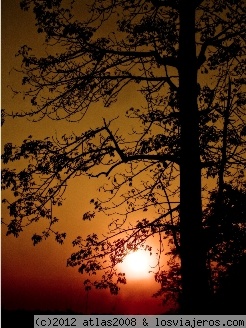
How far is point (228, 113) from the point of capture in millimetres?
9617

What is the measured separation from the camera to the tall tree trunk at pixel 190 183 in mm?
9117

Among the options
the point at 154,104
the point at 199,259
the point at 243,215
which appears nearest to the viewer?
the point at 199,259

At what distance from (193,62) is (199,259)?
410 cm

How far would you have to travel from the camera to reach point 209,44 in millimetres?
10211

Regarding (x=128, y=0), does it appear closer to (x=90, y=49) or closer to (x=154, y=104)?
(x=90, y=49)

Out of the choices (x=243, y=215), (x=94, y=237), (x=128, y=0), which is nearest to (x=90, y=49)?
(x=128, y=0)

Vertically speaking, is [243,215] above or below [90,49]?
below

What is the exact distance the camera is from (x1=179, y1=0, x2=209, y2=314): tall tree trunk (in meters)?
9.12

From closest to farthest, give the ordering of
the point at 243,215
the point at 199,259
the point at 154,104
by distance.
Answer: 1. the point at 199,259
2. the point at 243,215
3. the point at 154,104

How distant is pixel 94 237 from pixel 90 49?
4.18 metres

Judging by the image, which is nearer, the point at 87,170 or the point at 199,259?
the point at 199,259

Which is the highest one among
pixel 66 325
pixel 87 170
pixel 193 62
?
pixel 193 62

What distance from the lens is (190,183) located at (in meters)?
9.41

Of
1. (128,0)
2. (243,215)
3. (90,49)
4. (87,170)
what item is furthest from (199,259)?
(128,0)
